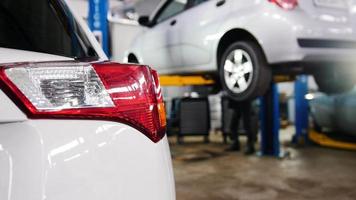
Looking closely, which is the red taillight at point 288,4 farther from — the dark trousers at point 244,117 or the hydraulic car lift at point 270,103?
the dark trousers at point 244,117

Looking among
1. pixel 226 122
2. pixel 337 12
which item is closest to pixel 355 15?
pixel 337 12

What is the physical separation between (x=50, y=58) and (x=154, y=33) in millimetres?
3864

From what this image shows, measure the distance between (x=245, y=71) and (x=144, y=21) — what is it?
190cm

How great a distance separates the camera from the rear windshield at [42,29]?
40.6 inches

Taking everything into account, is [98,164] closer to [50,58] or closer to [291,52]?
[50,58]

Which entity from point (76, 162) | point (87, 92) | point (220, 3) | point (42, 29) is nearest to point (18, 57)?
point (87, 92)

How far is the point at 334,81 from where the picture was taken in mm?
4164

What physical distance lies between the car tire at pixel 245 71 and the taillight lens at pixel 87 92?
245cm

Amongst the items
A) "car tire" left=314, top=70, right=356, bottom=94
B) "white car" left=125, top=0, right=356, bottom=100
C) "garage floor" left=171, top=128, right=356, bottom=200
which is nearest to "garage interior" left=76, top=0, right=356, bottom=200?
"garage floor" left=171, top=128, right=356, bottom=200

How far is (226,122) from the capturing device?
25.4 feet

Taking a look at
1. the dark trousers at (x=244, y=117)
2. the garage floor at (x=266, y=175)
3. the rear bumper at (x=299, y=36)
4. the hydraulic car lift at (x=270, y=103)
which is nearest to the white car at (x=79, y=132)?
the rear bumper at (x=299, y=36)

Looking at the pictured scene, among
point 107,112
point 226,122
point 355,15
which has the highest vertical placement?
point 355,15

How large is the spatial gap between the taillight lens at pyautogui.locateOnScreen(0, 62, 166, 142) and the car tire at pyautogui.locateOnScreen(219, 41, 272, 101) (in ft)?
8.04

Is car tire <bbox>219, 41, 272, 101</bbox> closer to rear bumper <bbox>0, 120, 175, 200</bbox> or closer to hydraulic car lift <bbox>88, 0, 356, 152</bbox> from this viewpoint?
hydraulic car lift <bbox>88, 0, 356, 152</bbox>
